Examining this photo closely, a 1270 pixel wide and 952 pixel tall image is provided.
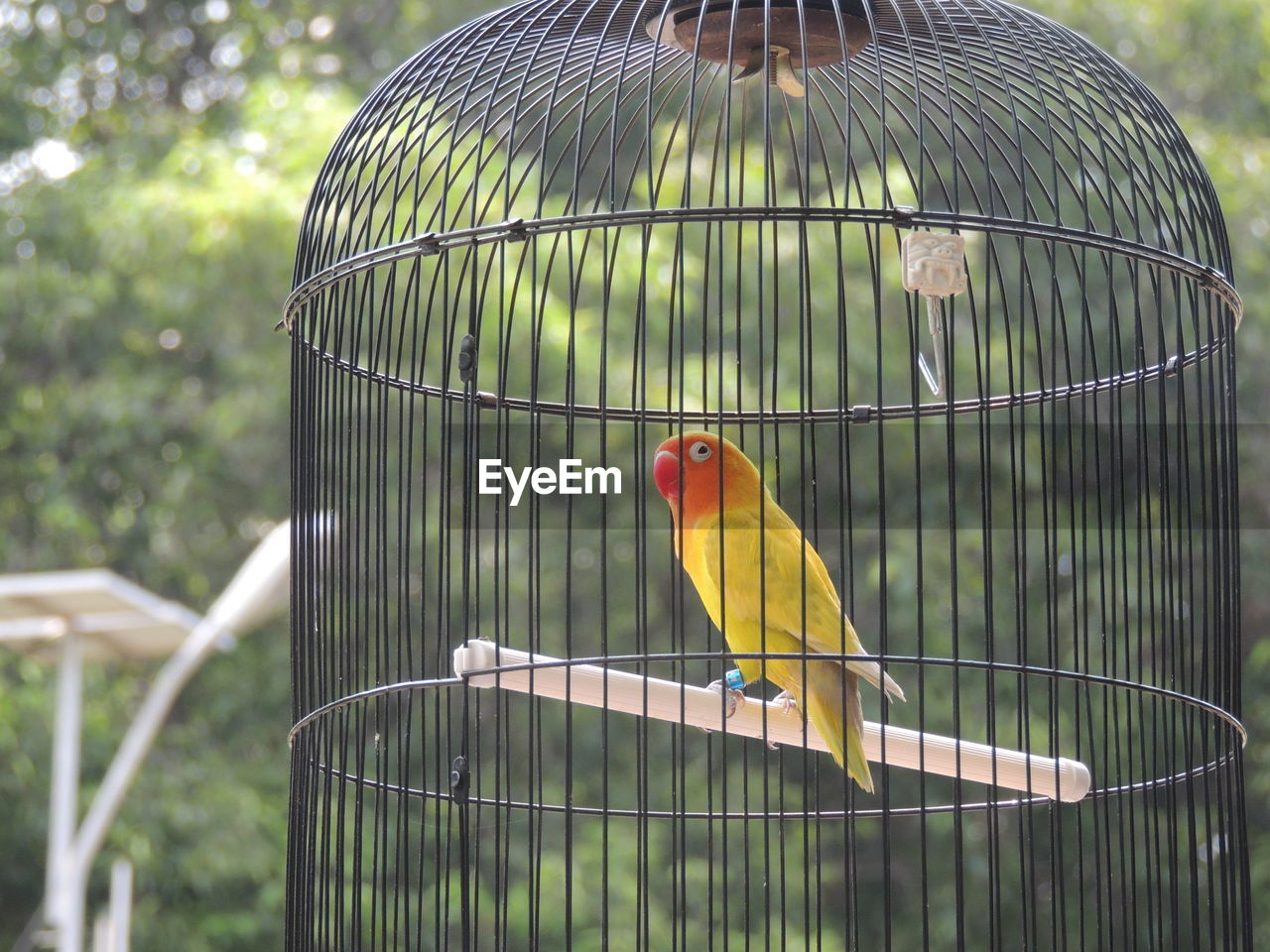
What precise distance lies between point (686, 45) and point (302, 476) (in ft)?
3.08

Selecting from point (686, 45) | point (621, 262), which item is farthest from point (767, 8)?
point (621, 262)

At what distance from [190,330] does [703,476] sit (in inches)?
186

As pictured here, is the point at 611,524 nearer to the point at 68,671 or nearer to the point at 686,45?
the point at 68,671

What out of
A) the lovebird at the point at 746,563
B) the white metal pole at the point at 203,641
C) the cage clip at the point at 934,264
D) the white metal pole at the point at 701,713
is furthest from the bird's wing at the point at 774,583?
the white metal pole at the point at 203,641

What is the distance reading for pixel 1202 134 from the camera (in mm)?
7258

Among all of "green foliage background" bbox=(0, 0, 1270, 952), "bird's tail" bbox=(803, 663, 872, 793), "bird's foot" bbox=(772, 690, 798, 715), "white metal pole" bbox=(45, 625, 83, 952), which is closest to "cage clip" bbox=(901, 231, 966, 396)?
"bird's tail" bbox=(803, 663, 872, 793)

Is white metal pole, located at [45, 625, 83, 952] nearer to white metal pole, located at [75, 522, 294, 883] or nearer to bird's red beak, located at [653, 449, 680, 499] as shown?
white metal pole, located at [75, 522, 294, 883]

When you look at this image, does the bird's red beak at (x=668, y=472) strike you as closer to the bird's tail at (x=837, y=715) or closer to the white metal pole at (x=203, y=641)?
the bird's tail at (x=837, y=715)

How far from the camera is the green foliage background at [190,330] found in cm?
665

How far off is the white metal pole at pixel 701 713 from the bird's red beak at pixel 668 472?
469mm

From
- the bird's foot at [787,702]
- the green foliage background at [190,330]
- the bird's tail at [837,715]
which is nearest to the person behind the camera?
the bird's tail at [837,715]

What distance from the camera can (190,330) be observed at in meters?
7.10

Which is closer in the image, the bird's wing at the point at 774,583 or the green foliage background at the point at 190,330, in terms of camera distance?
the bird's wing at the point at 774,583

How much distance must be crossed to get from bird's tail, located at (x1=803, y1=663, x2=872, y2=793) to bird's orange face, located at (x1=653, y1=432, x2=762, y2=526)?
35 cm
